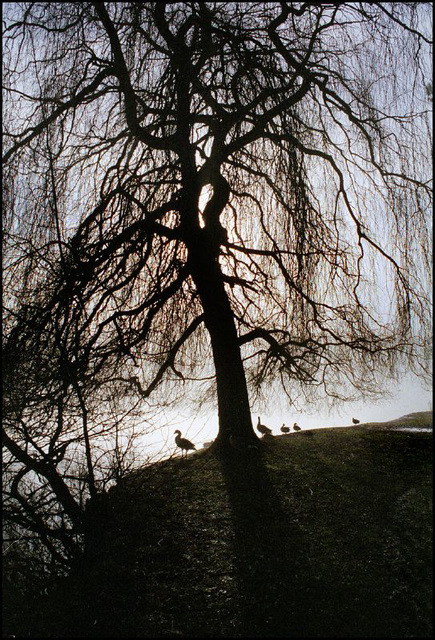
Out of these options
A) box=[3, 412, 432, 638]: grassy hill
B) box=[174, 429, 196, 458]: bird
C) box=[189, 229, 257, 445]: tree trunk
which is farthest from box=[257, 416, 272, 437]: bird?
box=[174, 429, 196, 458]: bird

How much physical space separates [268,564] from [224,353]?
1646mm

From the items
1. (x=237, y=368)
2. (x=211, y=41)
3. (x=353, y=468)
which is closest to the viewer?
(x=353, y=468)

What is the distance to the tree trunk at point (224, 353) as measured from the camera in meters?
3.56

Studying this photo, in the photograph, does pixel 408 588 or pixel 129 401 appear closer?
pixel 408 588

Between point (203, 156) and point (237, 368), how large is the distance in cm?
154

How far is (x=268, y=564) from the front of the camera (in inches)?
90.6

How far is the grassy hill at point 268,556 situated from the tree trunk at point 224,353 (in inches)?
19.8

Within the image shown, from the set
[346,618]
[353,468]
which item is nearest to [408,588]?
[346,618]

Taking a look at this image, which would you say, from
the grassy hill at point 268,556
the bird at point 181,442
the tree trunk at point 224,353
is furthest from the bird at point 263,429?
the bird at point 181,442

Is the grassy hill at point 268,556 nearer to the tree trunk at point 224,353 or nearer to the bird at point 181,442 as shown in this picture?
the bird at point 181,442

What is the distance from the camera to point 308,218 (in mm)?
3105

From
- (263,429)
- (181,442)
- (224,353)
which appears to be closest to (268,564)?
(181,442)

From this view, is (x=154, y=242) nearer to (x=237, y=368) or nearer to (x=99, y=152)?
(x=99, y=152)

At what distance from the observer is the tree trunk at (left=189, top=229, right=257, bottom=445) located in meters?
3.56
